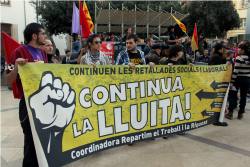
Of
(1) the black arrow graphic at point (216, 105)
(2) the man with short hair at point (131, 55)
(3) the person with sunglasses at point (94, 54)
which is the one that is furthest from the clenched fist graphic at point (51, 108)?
(1) the black arrow graphic at point (216, 105)

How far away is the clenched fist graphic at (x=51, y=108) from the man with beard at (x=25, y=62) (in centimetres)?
22

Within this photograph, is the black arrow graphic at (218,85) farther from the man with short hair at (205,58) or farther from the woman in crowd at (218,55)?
the man with short hair at (205,58)

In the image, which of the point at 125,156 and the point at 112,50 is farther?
the point at 112,50

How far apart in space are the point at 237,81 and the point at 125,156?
3.48 m

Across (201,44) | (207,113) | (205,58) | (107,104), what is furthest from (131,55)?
(201,44)

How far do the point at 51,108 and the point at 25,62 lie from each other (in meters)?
0.58

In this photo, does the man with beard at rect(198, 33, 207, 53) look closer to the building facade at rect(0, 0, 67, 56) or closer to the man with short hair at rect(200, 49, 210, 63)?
the man with short hair at rect(200, 49, 210, 63)

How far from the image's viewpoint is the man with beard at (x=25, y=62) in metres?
2.19

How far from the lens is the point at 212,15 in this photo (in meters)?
24.1

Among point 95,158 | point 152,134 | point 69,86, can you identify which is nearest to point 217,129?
point 152,134

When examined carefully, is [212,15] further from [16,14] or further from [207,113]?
[207,113]

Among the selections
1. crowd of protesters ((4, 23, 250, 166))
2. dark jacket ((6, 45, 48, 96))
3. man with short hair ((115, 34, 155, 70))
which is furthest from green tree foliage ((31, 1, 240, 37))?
dark jacket ((6, 45, 48, 96))

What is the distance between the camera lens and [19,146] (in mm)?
3434

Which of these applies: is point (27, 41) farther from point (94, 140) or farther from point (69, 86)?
point (94, 140)
